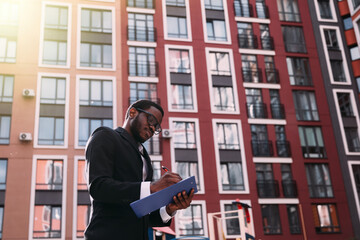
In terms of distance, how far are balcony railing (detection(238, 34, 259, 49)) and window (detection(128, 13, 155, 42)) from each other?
18.3ft

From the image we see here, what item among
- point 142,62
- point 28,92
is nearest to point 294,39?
point 142,62

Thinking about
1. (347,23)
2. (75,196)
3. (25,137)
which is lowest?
(75,196)

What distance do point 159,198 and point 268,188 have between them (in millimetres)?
23487

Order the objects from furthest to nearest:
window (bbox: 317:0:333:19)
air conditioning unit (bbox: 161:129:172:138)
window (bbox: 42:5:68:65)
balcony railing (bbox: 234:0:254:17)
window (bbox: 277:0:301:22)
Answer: window (bbox: 317:0:333:19) < window (bbox: 277:0:301:22) < balcony railing (bbox: 234:0:254:17) < window (bbox: 42:5:68:65) < air conditioning unit (bbox: 161:129:172:138)

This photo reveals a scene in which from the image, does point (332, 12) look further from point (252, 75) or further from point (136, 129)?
point (136, 129)

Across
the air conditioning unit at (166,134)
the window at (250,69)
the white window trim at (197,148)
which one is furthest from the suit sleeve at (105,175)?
the window at (250,69)

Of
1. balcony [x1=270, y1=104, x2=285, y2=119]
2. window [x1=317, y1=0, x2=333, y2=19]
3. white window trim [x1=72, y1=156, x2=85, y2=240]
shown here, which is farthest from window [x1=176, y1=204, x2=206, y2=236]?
window [x1=317, y1=0, x2=333, y2=19]

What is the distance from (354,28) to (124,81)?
1549 cm

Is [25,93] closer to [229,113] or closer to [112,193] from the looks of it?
[229,113]

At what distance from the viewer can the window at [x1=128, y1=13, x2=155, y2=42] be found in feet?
88.6

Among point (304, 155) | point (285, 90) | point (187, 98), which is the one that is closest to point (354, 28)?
point (285, 90)

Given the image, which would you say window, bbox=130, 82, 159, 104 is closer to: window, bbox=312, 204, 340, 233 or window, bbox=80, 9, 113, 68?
window, bbox=80, 9, 113, 68

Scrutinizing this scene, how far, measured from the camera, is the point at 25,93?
23859mm

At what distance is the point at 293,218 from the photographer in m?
25.0
